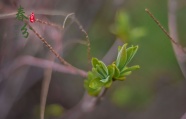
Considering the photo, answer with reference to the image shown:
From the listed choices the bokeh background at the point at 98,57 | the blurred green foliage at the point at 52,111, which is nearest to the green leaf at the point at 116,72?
the bokeh background at the point at 98,57

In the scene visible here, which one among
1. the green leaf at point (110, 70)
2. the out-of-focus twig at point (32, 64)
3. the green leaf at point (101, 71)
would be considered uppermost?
the out-of-focus twig at point (32, 64)

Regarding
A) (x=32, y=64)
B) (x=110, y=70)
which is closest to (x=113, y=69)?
(x=110, y=70)

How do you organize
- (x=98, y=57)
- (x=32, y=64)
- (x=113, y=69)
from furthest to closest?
(x=98, y=57)
(x=32, y=64)
(x=113, y=69)

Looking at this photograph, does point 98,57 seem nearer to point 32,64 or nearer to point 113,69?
point 32,64

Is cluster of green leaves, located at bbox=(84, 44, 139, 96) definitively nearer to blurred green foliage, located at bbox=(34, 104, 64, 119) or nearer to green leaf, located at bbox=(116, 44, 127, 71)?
green leaf, located at bbox=(116, 44, 127, 71)

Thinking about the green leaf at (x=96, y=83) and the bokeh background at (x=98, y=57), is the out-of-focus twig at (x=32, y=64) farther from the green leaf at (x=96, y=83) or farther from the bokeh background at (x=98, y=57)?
the green leaf at (x=96, y=83)

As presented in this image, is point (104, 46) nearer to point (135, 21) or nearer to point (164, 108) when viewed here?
point (135, 21)

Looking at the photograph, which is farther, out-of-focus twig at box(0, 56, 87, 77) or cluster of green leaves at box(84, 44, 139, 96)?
out-of-focus twig at box(0, 56, 87, 77)

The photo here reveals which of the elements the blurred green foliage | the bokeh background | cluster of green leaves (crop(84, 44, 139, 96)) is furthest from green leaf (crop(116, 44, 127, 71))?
the blurred green foliage

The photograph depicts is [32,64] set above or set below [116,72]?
above
